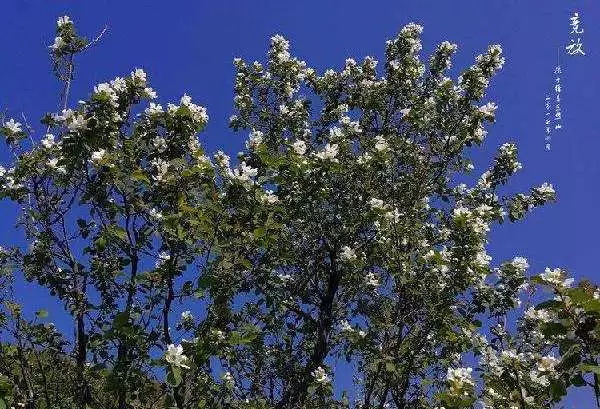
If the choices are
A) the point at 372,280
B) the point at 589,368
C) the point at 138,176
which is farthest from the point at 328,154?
the point at 589,368

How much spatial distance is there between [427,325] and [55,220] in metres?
4.66

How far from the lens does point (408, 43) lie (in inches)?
483

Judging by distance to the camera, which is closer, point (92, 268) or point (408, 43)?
point (92, 268)

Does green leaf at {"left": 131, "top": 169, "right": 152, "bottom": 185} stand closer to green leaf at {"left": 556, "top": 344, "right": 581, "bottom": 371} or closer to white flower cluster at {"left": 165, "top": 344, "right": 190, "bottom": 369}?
white flower cluster at {"left": 165, "top": 344, "right": 190, "bottom": 369}

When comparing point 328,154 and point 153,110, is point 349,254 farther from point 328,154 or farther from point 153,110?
point 153,110

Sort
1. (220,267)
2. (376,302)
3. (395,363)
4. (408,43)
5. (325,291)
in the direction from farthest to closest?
(408,43) < (325,291) < (376,302) < (395,363) < (220,267)

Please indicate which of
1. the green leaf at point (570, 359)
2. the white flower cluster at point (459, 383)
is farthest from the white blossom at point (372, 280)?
the green leaf at point (570, 359)

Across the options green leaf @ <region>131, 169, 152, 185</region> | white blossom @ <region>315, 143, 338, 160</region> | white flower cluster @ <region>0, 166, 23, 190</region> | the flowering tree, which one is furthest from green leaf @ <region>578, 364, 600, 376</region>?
white flower cluster @ <region>0, 166, 23, 190</region>

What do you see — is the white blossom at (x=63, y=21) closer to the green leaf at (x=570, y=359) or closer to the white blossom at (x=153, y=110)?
the white blossom at (x=153, y=110)

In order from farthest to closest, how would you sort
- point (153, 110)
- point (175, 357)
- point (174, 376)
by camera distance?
1. point (153, 110)
2. point (175, 357)
3. point (174, 376)

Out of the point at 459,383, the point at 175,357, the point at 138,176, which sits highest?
the point at 138,176

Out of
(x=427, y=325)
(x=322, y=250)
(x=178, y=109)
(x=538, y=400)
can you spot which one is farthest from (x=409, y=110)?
(x=538, y=400)

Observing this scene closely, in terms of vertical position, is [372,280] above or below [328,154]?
below

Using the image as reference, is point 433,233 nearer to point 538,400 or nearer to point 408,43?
point 408,43
